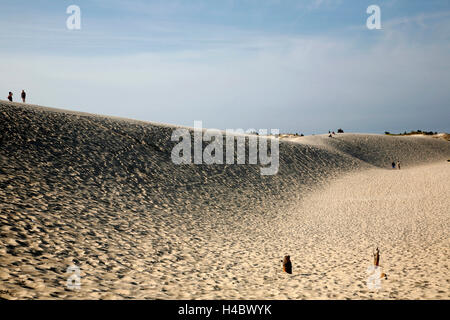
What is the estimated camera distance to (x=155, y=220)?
52.7 feet

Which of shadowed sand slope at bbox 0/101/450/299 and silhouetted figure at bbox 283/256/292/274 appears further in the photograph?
silhouetted figure at bbox 283/256/292/274

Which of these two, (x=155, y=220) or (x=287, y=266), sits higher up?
(x=155, y=220)

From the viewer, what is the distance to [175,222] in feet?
54.2

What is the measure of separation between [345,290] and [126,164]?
18.2 metres

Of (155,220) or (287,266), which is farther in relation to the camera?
(155,220)

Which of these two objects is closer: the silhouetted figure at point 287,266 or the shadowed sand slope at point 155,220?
the shadowed sand slope at point 155,220

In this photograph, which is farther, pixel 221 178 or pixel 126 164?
pixel 221 178

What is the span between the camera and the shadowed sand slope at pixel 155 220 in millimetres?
9297

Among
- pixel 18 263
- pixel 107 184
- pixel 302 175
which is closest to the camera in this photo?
pixel 18 263

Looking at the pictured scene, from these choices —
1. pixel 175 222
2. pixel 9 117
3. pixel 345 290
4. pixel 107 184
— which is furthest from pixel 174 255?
pixel 9 117

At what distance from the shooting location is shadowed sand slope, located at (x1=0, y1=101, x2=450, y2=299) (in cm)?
930

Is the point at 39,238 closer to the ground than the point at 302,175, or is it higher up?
closer to the ground
